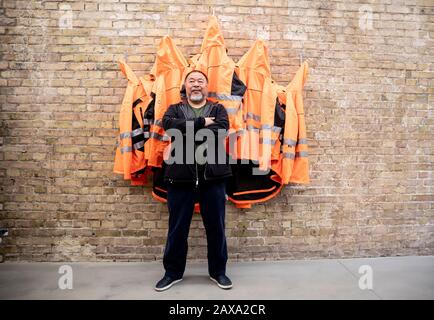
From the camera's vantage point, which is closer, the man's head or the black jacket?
the black jacket

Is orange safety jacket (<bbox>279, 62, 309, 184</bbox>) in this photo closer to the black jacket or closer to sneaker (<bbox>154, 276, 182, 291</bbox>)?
the black jacket

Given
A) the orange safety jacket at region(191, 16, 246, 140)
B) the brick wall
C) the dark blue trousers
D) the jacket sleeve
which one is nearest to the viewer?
the jacket sleeve

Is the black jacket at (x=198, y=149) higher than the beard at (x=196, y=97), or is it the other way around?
the beard at (x=196, y=97)

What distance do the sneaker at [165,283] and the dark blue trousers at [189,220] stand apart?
0.05 metres

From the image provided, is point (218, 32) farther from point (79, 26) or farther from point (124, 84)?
point (79, 26)

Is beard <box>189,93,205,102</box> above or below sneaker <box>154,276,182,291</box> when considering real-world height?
above

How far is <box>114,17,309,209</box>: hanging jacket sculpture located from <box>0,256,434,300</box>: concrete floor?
934 mm

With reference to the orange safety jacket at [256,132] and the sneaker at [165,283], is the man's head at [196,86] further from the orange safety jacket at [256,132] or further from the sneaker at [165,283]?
the sneaker at [165,283]

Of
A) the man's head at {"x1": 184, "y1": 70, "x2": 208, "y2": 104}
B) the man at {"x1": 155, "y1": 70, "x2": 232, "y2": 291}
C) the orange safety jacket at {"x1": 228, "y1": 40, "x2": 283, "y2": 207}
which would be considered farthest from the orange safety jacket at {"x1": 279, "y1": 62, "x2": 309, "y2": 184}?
the man's head at {"x1": 184, "y1": 70, "x2": 208, "y2": 104}

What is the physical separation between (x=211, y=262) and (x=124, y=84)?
213cm

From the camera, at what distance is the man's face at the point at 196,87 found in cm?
327

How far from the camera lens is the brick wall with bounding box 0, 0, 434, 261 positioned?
3918mm

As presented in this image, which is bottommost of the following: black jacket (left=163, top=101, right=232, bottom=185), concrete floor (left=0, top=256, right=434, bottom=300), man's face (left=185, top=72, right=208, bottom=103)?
concrete floor (left=0, top=256, right=434, bottom=300)

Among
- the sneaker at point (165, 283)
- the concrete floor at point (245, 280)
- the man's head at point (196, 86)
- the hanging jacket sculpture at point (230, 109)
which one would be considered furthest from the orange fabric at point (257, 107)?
the sneaker at point (165, 283)
